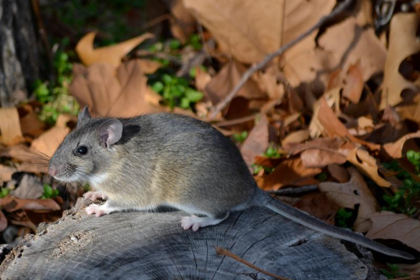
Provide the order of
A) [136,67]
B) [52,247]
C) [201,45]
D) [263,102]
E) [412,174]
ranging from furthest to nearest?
[201,45] < [263,102] < [136,67] < [412,174] < [52,247]

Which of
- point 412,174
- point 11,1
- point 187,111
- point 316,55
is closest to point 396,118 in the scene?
point 412,174

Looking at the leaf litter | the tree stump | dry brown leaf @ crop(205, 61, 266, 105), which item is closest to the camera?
the tree stump

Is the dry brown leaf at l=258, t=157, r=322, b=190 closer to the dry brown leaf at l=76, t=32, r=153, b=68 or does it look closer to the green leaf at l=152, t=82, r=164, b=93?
the green leaf at l=152, t=82, r=164, b=93

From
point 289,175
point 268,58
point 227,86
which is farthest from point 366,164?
point 227,86

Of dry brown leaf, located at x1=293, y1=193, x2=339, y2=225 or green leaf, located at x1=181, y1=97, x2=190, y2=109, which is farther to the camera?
green leaf, located at x1=181, y1=97, x2=190, y2=109

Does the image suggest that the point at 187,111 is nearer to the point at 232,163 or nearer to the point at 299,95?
the point at 299,95

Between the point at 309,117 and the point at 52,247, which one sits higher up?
the point at 52,247

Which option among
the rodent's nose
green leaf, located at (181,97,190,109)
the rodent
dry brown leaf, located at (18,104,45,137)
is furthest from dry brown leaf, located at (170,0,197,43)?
the rodent's nose
